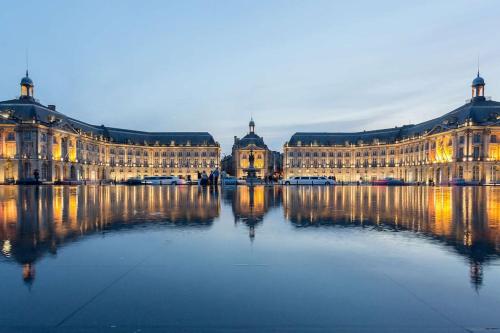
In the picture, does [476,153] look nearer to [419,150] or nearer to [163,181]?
[419,150]

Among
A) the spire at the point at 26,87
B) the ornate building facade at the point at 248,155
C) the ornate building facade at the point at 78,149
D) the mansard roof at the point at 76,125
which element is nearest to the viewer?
the ornate building facade at the point at 78,149

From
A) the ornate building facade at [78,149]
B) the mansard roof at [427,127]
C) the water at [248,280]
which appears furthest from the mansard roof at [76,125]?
the water at [248,280]

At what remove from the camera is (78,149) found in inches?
3612

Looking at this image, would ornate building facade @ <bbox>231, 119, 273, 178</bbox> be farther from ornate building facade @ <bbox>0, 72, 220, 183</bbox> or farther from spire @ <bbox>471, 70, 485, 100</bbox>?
spire @ <bbox>471, 70, 485, 100</bbox>

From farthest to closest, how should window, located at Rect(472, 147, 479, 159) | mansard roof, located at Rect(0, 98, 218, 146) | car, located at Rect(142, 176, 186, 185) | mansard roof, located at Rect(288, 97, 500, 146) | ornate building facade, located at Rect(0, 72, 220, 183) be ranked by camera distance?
mansard roof, located at Rect(288, 97, 500, 146), window, located at Rect(472, 147, 479, 159), mansard roof, located at Rect(0, 98, 218, 146), ornate building facade, located at Rect(0, 72, 220, 183), car, located at Rect(142, 176, 186, 185)

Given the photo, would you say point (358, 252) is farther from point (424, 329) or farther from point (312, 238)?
point (424, 329)

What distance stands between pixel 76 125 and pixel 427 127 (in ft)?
335

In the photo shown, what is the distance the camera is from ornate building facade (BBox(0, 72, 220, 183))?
7250cm

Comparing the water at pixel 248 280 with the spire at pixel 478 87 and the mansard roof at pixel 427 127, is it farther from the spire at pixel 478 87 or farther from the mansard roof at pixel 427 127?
the spire at pixel 478 87

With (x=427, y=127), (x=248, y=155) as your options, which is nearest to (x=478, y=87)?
(x=427, y=127)

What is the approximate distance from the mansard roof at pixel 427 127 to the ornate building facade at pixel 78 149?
38780 mm

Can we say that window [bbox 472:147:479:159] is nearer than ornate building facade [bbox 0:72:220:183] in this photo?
No

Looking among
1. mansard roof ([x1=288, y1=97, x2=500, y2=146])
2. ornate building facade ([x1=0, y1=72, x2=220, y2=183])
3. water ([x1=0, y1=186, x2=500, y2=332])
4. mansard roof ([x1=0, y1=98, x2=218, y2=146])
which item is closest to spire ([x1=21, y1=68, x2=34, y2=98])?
ornate building facade ([x1=0, y1=72, x2=220, y2=183])

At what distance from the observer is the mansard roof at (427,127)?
8138 centimetres
